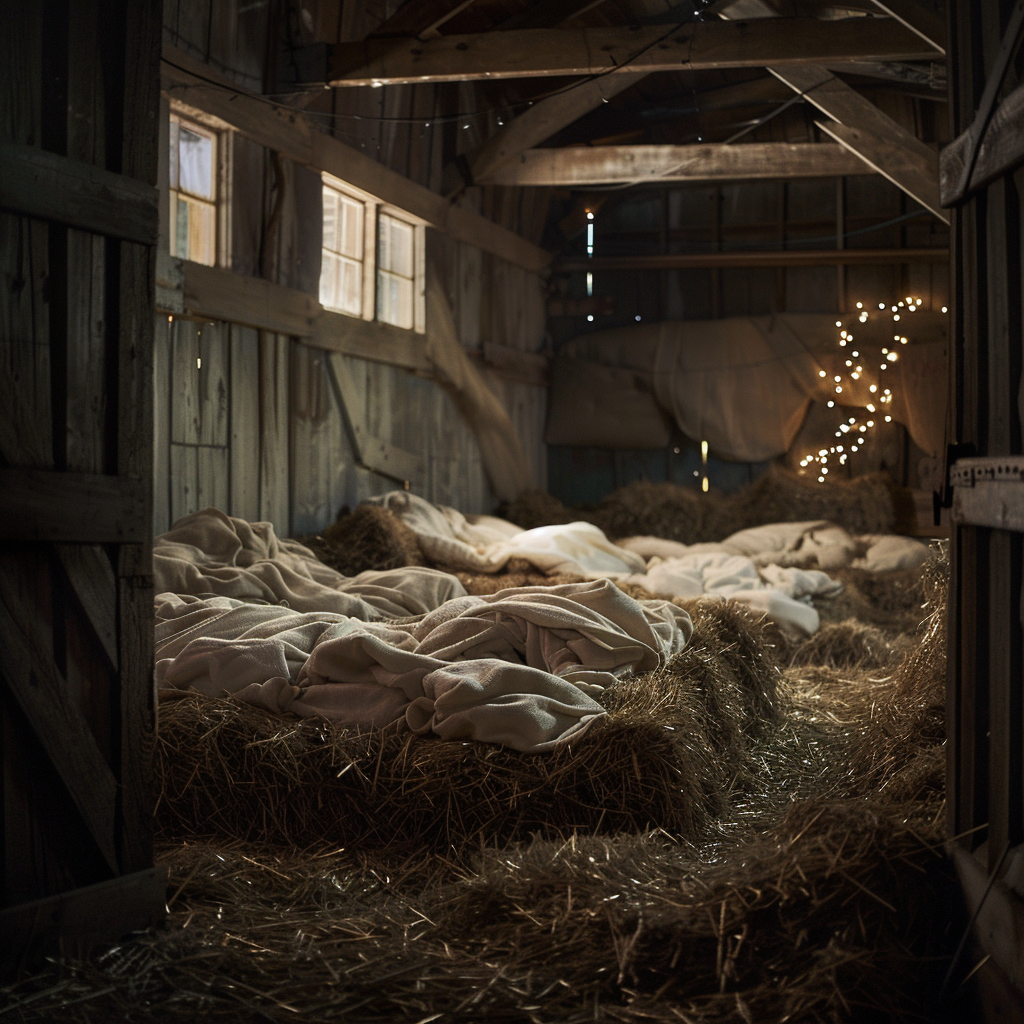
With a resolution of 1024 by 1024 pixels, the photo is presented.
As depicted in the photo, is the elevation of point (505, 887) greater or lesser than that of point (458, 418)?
lesser

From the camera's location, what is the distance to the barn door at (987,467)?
1751 mm

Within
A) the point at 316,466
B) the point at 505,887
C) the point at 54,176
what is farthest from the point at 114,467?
the point at 316,466

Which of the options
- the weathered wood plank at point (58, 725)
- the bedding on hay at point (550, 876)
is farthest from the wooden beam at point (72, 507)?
the bedding on hay at point (550, 876)

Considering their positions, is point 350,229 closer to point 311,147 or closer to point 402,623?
point 311,147

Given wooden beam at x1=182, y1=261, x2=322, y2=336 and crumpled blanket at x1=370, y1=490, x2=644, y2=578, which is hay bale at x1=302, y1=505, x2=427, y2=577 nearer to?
crumpled blanket at x1=370, y1=490, x2=644, y2=578

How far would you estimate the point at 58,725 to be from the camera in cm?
193

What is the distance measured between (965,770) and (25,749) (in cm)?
173

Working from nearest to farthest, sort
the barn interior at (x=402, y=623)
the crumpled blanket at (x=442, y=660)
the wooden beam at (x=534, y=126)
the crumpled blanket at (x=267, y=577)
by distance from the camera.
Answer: the barn interior at (x=402, y=623) → the crumpled blanket at (x=442, y=660) → the crumpled blanket at (x=267, y=577) → the wooden beam at (x=534, y=126)

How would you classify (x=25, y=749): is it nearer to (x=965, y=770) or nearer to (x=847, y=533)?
(x=965, y=770)

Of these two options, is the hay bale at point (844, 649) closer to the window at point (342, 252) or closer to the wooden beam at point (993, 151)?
the window at point (342, 252)

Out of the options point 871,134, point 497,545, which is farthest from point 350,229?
point 871,134

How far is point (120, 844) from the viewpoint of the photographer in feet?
6.66

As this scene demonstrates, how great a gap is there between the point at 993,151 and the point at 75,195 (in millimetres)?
1641

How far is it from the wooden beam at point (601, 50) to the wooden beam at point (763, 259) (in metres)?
3.65
